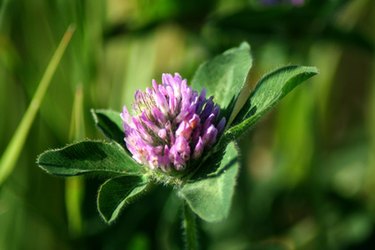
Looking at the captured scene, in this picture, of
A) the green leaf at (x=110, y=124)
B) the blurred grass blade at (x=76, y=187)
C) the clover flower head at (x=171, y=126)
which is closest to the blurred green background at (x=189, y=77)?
the blurred grass blade at (x=76, y=187)

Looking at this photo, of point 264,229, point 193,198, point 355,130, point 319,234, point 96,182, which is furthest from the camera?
point 355,130

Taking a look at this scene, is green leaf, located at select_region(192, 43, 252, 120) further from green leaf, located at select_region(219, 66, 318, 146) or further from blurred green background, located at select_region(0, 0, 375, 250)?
blurred green background, located at select_region(0, 0, 375, 250)

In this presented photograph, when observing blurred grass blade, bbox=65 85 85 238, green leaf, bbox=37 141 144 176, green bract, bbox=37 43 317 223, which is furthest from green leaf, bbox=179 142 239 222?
blurred grass blade, bbox=65 85 85 238

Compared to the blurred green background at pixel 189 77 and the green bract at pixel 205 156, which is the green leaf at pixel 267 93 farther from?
the blurred green background at pixel 189 77

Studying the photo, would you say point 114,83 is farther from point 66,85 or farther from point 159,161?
point 159,161

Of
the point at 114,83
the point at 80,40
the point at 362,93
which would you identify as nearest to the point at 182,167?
the point at 80,40
